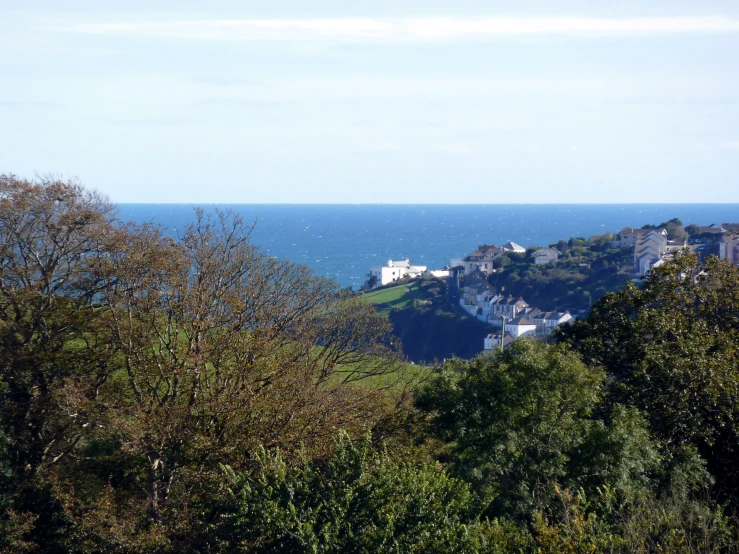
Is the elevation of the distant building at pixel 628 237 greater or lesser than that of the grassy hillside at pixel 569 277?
greater

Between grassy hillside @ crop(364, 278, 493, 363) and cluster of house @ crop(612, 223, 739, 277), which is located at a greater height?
cluster of house @ crop(612, 223, 739, 277)

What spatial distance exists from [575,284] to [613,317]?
6888 centimetres

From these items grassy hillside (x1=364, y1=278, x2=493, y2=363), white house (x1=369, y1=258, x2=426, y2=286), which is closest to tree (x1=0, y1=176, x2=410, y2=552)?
grassy hillside (x1=364, y1=278, x2=493, y2=363)

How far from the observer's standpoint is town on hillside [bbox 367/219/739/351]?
7544 cm

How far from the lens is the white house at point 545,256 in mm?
99062

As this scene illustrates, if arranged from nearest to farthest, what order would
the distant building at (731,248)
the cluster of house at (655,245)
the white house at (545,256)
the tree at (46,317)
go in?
the tree at (46,317)
the distant building at (731,248)
the cluster of house at (655,245)
the white house at (545,256)

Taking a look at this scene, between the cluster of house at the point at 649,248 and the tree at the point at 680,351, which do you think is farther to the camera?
Answer: the cluster of house at the point at 649,248

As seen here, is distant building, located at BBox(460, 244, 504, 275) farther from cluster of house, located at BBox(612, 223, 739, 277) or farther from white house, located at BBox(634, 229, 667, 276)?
white house, located at BBox(634, 229, 667, 276)

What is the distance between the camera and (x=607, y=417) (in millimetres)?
18188

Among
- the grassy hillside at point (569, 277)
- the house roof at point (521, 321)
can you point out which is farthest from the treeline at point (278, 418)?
the grassy hillside at point (569, 277)

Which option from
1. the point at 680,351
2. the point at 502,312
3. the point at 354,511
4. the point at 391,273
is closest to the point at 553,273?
the point at 502,312

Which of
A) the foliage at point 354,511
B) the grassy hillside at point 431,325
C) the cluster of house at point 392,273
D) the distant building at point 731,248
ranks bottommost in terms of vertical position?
the grassy hillside at point 431,325

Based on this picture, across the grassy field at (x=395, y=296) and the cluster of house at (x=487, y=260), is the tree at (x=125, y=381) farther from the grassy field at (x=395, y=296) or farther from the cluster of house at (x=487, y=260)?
the cluster of house at (x=487, y=260)

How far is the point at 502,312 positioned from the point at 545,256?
22708mm
